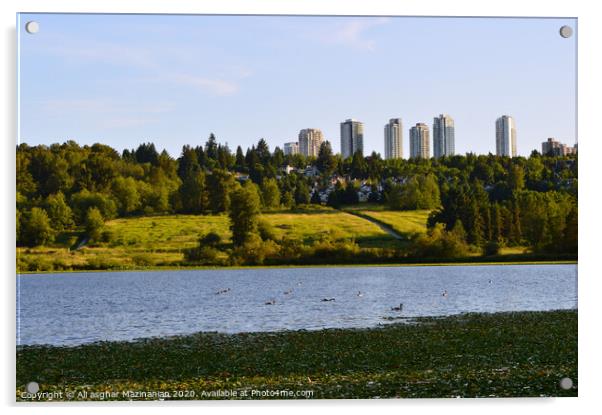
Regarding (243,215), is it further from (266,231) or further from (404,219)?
(404,219)

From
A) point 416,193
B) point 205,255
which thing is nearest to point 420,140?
point 416,193

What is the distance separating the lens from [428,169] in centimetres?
1516

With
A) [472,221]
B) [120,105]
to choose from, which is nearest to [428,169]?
[472,221]

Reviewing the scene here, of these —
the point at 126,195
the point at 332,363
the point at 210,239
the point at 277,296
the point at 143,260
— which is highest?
the point at 126,195

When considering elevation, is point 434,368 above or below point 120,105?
below

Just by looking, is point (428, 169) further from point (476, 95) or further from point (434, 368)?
point (434, 368)

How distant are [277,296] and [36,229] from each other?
448 centimetres

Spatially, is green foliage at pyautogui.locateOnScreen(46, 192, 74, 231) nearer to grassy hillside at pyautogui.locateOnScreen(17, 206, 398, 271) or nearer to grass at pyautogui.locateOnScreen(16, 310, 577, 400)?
grassy hillside at pyautogui.locateOnScreen(17, 206, 398, 271)

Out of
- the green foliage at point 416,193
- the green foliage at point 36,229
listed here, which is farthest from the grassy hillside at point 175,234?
the green foliage at point 416,193

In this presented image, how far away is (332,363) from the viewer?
496 inches

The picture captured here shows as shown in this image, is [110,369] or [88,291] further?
[88,291]

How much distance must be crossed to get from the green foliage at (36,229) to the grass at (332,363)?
190cm

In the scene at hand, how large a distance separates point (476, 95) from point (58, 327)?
26.9ft

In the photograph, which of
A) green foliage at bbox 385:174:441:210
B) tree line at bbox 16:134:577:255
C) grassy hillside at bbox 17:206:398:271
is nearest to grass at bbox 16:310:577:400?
grassy hillside at bbox 17:206:398:271
